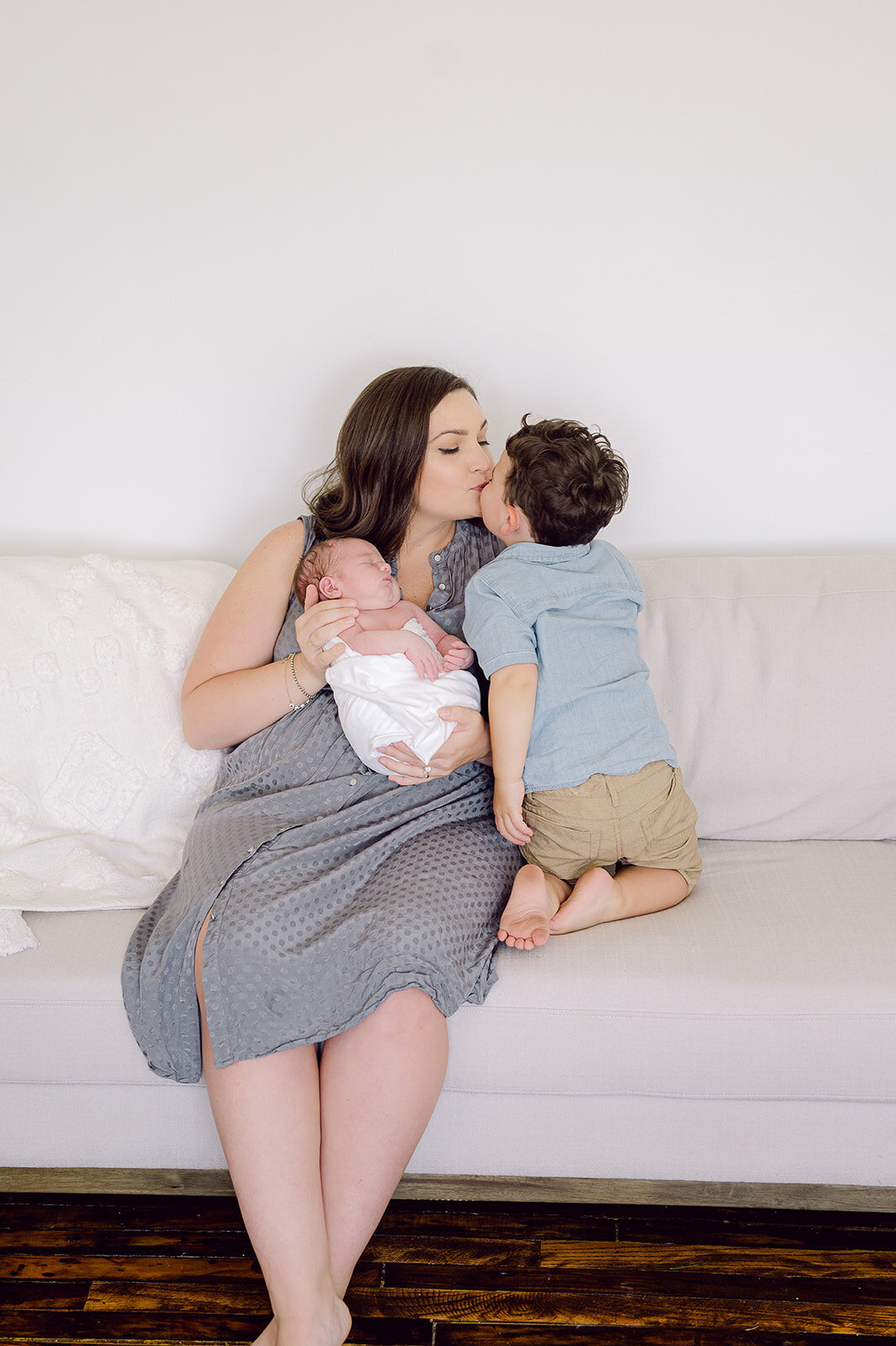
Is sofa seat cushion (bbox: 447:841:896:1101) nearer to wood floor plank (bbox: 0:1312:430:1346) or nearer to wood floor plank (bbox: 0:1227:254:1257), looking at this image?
wood floor plank (bbox: 0:1312:430:1346)

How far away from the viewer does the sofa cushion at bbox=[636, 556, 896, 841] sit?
1814 mm

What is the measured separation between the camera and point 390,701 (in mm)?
1533

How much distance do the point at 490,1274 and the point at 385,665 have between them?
93 centimetres

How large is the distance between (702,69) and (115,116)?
1224 millimetres

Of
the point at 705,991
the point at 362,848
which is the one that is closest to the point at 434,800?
the point at 362,848

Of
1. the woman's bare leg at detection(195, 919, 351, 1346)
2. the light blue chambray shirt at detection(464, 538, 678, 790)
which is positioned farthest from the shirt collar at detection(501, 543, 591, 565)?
the woman's bare leg at detection(195, 919, 351, 1346)

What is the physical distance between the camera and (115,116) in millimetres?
2049

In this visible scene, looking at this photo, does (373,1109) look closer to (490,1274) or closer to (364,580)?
(490,1274)

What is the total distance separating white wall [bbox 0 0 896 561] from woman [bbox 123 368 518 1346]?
44 centimetres

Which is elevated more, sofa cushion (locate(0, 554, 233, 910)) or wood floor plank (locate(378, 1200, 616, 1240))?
sofa cushion (locate(0, 554, 233, 910))

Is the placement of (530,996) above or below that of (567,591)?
below

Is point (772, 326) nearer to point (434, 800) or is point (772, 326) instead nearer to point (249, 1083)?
point (434, 800)

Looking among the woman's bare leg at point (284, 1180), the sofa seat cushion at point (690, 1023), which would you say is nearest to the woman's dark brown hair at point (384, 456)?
the sofa seat cushion at point (690, 1023)

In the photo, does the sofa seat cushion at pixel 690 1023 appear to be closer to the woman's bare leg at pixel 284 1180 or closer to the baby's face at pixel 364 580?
the woman's bare leg at pixel 284 1180
